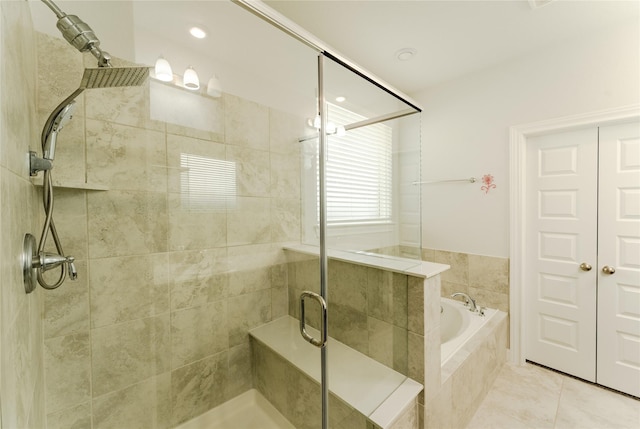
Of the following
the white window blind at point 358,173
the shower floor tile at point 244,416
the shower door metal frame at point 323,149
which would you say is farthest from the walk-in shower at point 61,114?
the shower floor tile at point 244,416

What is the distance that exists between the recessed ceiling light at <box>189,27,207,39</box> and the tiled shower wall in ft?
1.04

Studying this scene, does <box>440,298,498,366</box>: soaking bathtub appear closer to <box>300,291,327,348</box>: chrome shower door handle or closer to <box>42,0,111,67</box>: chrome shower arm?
<box>300,291,327,348</box>: chrome shower door handle

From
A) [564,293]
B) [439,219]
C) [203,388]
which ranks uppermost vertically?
[439,219]

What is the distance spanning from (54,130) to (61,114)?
0.06m

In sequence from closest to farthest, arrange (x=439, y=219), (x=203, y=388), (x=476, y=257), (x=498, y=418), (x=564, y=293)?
(x=203, y=388) → (x=498, y=418) → (x=564, y=293) → (x=476, y=257) → (x=439, y=219)

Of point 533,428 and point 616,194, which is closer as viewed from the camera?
point 533,428

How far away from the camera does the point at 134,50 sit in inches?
47.5

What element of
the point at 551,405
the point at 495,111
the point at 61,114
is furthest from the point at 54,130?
the point at 551,405

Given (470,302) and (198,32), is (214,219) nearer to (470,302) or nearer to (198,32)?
(198,32)

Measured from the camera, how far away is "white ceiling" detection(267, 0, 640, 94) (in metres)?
1.55

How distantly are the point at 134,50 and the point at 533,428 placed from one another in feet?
9.75

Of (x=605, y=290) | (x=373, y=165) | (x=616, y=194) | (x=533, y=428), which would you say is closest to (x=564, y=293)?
(x=605, y=290)

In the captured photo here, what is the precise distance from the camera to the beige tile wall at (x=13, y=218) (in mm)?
455

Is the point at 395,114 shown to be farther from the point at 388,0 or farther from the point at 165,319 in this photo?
the point at 165,319
